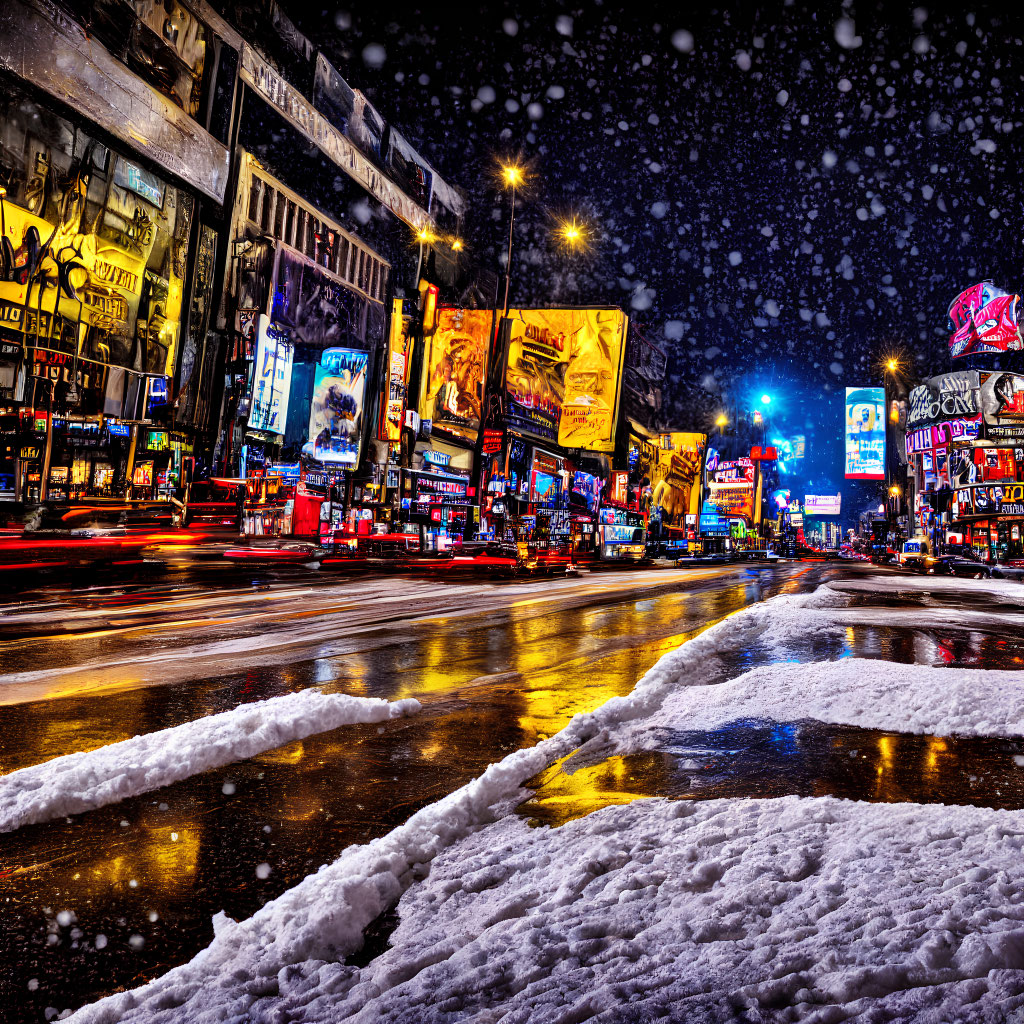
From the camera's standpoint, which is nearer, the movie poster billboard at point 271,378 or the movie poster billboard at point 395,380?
the movie poster billboard at point 271,378

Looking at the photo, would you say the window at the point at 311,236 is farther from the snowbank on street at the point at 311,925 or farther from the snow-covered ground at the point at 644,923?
the snow-covered ground at the point at 644,923

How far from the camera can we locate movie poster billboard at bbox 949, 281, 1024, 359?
61.4 m

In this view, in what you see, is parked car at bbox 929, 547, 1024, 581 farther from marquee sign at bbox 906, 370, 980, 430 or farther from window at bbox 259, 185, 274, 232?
window at bbox 259, 185, 274, 232

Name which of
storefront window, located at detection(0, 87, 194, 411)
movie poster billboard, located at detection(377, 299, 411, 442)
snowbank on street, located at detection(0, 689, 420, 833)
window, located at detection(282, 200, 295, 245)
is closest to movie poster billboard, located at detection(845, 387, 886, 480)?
movie poster billboard, located at detection(377, 299, 411, 442)

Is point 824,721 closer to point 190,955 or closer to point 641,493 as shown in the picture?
point 190,955

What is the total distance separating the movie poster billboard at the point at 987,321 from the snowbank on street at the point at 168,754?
71.6m

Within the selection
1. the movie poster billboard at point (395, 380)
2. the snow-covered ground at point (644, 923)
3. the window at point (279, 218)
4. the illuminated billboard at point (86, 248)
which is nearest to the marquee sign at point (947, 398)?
the movie poster billboard at point (395, 380)

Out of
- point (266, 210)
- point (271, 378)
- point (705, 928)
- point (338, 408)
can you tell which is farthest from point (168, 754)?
point (266, 210)

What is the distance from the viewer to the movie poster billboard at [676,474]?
89.9m

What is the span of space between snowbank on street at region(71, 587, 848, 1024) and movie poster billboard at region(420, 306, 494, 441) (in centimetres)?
4401

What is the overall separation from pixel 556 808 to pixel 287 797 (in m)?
1.35

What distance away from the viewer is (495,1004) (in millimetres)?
1906

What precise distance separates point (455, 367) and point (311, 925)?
46.6 m

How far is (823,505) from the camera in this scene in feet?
427
